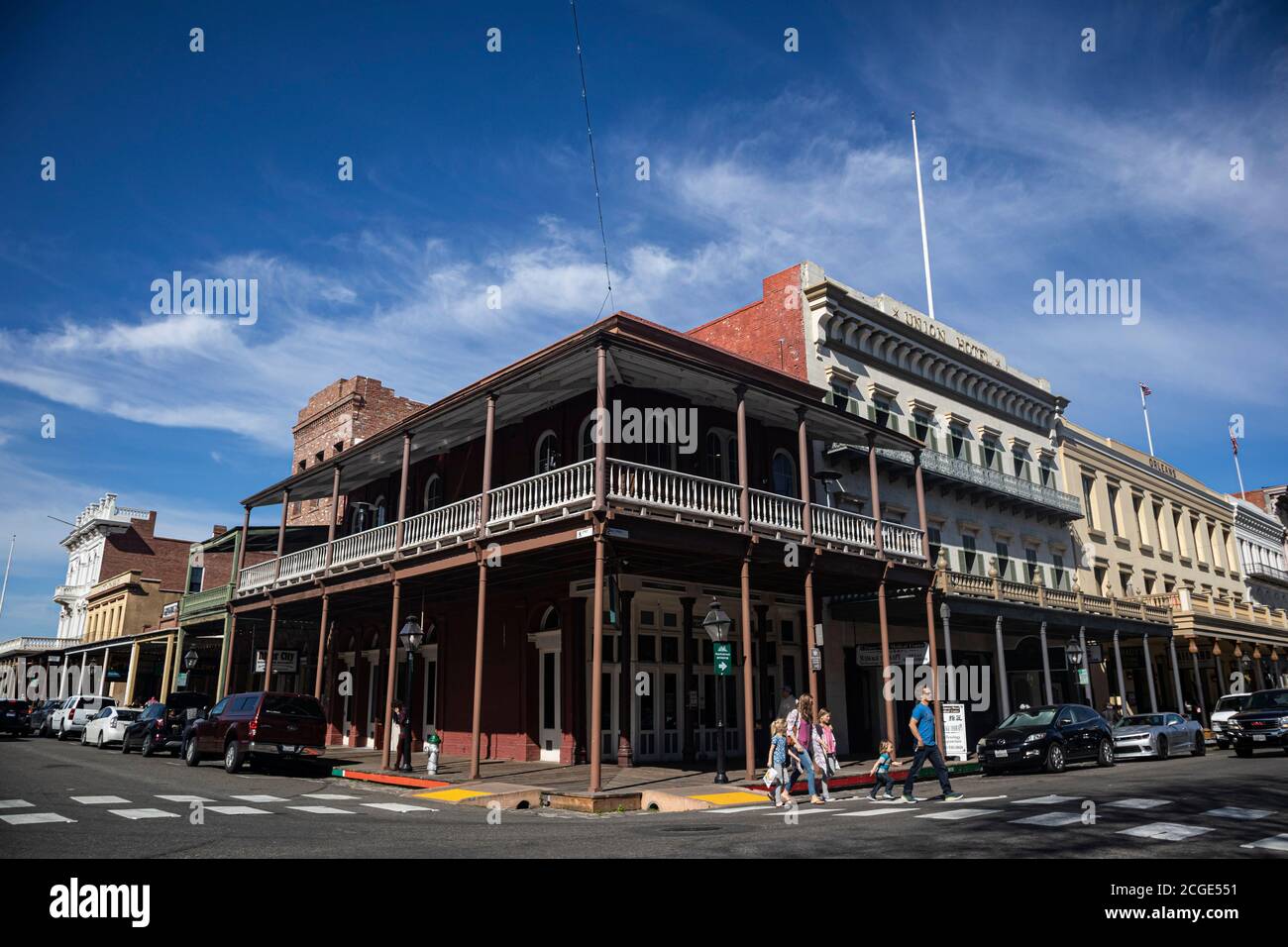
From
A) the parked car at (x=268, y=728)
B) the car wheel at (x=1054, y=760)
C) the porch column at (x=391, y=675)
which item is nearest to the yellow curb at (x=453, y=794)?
the porch column at (x=391, y=675)

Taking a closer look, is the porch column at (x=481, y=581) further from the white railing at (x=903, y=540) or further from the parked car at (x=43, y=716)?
the parked car at (x=43, y=716)

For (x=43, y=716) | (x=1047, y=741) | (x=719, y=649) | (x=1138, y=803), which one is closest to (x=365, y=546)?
(x=719, y=649)

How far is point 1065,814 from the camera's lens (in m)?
10.0

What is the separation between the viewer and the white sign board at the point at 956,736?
2084cm

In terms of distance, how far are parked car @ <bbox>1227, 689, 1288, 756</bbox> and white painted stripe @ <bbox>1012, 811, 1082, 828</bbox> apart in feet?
48.4

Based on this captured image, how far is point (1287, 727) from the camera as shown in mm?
20516

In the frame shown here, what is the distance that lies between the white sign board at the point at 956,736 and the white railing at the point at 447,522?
476 inches

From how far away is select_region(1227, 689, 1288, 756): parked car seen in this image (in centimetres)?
2067

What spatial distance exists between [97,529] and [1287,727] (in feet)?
217

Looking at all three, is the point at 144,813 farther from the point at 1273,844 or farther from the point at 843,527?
the point at 843,527

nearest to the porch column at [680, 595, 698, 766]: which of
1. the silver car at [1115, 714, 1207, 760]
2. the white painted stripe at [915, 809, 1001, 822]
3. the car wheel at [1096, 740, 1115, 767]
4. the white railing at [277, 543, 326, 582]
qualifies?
the car wheel at [1096, 740, 1115, 767]

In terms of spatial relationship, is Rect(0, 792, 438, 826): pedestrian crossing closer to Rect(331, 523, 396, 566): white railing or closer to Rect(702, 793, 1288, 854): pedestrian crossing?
Rect(702, 793, 1288, 854): pedestrian crossing

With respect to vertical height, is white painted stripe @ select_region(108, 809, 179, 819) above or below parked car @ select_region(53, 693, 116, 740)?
below
